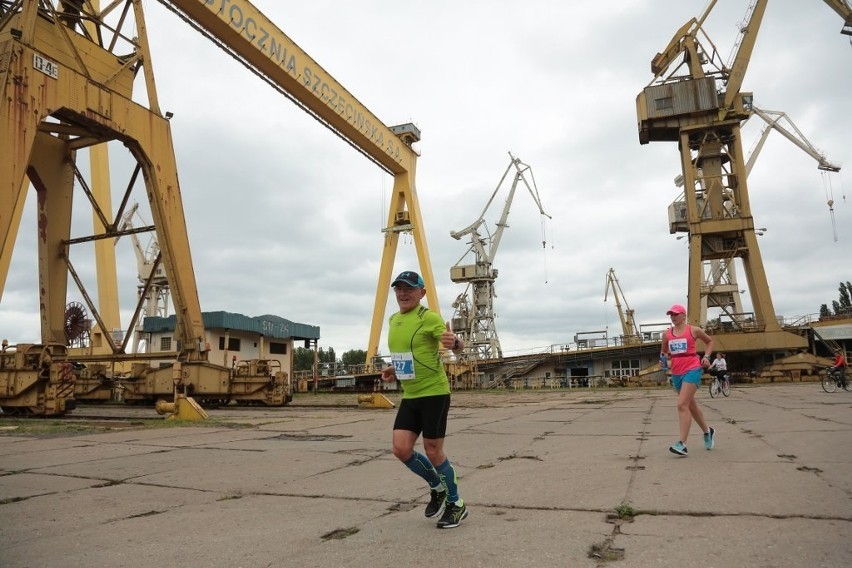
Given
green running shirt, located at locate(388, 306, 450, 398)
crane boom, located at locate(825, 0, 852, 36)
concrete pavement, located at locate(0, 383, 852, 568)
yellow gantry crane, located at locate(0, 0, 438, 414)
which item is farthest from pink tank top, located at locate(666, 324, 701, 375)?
crane boom, located at locate(825, 0, 852, 36)

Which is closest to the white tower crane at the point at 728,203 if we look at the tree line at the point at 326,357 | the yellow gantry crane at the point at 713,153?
the yellow gantry crane at the point at 713,153

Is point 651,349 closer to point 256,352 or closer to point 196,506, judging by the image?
point 256,352

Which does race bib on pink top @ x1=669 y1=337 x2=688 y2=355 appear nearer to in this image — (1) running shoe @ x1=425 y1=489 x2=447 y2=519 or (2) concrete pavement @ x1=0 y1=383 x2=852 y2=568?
(2) concrete pavement @ x1=0 y1=383 x2=852 y2=568

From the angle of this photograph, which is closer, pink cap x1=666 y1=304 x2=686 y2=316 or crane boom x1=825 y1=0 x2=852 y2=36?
pink cap x1=666 y1=304 x2=686 y2=316

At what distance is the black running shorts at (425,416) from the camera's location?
131 inches

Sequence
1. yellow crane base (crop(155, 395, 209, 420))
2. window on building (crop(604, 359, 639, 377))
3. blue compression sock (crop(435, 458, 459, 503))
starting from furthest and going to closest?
window on building (crop(604, 359, 639, 377)), yellow crane base (crop(155, 395, 209, 420)), blue compression sock (crop(435, 458, 459, 503))

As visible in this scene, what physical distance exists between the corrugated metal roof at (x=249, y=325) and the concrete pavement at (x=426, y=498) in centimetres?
2726

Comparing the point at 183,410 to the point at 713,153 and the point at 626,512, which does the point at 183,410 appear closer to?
the point at 626,512

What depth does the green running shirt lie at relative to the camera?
343 cm

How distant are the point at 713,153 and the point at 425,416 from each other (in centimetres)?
3536

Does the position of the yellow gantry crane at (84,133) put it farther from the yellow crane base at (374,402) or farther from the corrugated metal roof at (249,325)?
the corrugated metal roof at (249,325)

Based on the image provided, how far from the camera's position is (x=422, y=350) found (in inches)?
136

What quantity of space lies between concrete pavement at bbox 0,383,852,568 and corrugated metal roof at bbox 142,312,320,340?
27264 mm

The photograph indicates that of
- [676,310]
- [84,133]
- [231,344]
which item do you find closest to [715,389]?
[676,310]
